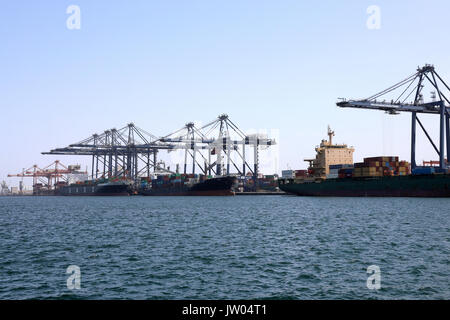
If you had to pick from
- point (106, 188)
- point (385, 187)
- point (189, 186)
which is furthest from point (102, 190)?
point (385, 187)

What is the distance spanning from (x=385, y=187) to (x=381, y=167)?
4414 mm

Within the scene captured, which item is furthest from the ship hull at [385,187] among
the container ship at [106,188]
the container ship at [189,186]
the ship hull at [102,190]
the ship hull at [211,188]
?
the ship hull at [102,190]

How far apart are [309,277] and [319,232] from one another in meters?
14.2

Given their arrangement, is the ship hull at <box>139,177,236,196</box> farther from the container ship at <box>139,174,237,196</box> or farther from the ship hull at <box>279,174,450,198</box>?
the ship hull at <box>279,174,450,198</box>

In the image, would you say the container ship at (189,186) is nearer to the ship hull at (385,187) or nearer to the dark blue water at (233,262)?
the ship hull at (385,187)

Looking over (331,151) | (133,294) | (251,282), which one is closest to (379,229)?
(251,282)

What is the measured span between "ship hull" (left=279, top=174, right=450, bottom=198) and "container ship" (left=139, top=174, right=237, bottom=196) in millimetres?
34481

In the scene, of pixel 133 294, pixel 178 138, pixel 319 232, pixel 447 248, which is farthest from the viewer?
pixel 178 138

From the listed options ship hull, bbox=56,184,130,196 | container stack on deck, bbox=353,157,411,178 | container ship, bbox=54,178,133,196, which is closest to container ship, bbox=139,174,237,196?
container ship, bbox=54,178,133,196

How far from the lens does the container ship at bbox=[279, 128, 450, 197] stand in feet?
228

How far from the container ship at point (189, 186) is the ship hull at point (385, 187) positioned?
34.5 meters

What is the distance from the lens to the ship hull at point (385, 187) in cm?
6769
